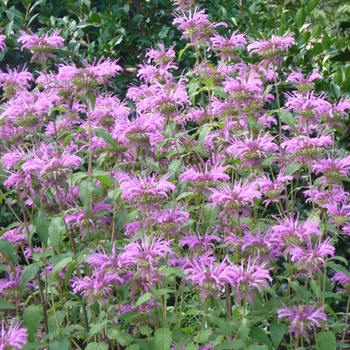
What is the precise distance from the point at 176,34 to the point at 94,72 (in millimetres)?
1958

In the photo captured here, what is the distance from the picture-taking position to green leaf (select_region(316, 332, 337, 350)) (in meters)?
2.44

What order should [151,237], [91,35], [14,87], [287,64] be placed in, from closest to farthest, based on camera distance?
[151,237] → [14,87] → [287,64] → [91,35]

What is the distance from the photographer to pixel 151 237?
221 centimetres

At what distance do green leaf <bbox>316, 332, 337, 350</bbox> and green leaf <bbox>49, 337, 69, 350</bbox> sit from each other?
0.90 m

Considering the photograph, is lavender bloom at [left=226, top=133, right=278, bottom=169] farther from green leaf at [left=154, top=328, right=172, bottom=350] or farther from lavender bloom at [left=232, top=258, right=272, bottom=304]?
green leaf at [left=154, top=328, right=172, bottom=350]

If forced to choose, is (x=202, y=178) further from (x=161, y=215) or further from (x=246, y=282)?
(x=246, y=282)

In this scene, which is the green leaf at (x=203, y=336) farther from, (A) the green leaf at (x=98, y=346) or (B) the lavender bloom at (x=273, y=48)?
(B) the lavender bloom at (x=273, y=48)

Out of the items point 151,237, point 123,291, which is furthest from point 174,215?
point 123,291

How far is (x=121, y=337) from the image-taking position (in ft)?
7.36

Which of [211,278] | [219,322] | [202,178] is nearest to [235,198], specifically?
[202,178]

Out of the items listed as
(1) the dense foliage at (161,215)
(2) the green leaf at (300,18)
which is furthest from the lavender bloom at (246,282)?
(2) the green leaf at (300,18)

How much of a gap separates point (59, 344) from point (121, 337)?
233 mm

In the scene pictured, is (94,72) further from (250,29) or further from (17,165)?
(250,29)

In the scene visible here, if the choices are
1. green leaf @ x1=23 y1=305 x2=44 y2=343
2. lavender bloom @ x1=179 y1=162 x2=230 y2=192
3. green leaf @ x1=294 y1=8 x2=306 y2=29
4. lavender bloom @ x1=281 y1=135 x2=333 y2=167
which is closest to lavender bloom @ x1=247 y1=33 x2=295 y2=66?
lavender bloom @ x1=281 y1=135 x2=333 y2=167
